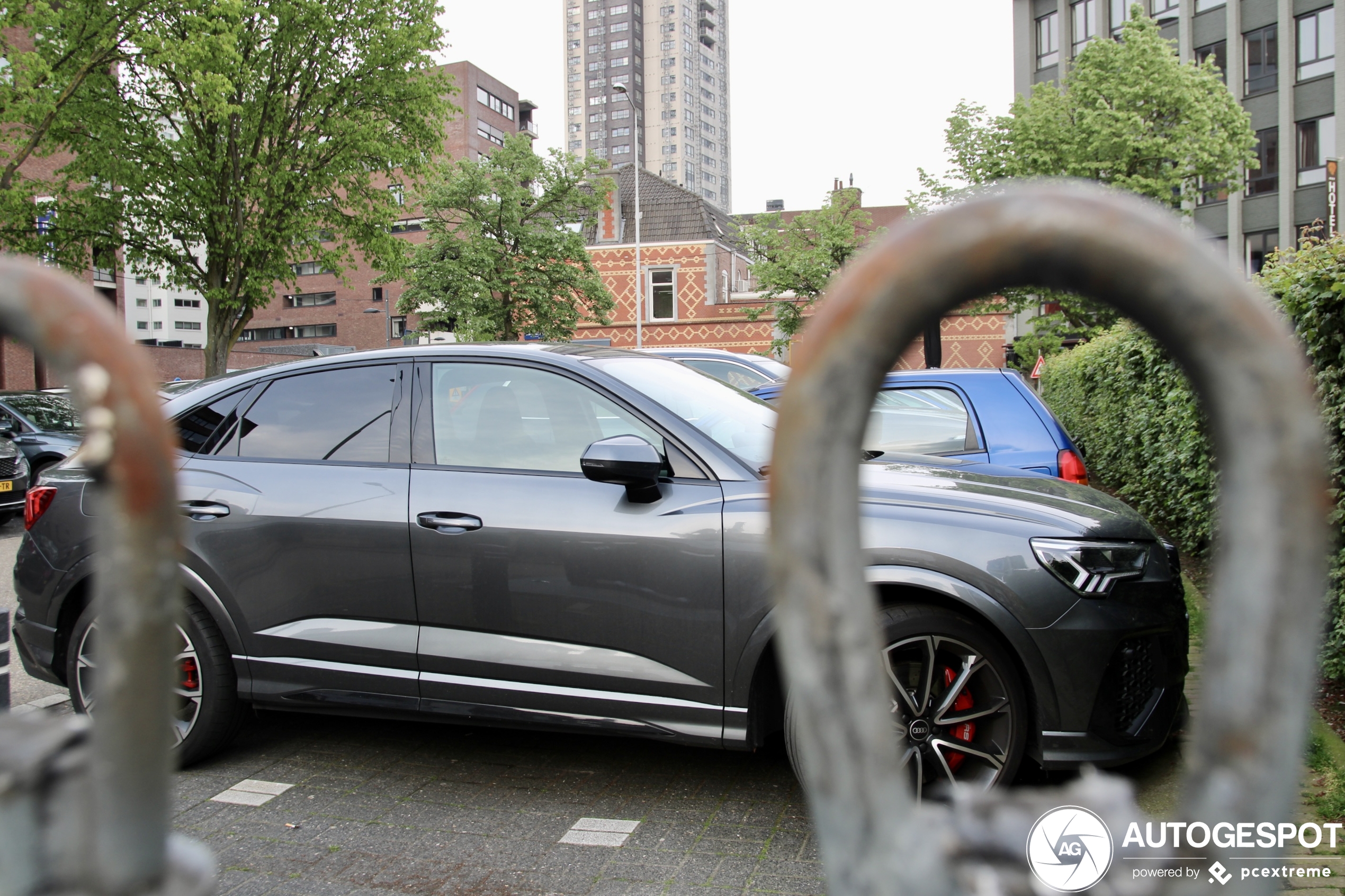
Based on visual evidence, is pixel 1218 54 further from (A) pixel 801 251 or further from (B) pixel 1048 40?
(A) pixel 801 251

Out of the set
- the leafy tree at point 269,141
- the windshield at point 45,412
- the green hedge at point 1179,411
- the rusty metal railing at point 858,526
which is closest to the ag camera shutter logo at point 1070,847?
the rusty metal railing at point 858,526

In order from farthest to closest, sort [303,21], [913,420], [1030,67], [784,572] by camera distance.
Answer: [1030,67] → [303,21] → [913,420] → [784,572]

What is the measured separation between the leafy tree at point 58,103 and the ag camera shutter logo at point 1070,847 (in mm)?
21192

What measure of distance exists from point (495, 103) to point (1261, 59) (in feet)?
169

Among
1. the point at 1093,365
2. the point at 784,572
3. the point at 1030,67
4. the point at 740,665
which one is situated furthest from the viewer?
the point at 1030,67

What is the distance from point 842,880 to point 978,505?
9.23 ft

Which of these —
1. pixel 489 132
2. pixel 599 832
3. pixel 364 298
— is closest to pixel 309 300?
pixel 364 298

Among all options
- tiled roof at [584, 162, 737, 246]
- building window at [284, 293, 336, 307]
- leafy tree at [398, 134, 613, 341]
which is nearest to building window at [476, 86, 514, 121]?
building window at [284, 293, 336, 307]

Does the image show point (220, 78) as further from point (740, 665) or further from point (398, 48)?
point (740, 665)

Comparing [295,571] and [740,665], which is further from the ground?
[295,571]

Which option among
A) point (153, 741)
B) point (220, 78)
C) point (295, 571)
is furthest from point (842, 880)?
point (220, 78)

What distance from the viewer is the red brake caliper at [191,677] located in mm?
3996

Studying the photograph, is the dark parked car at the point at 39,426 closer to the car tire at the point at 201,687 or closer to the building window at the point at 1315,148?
the car tire at the point at 201,687

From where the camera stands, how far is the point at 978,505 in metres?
3.38
